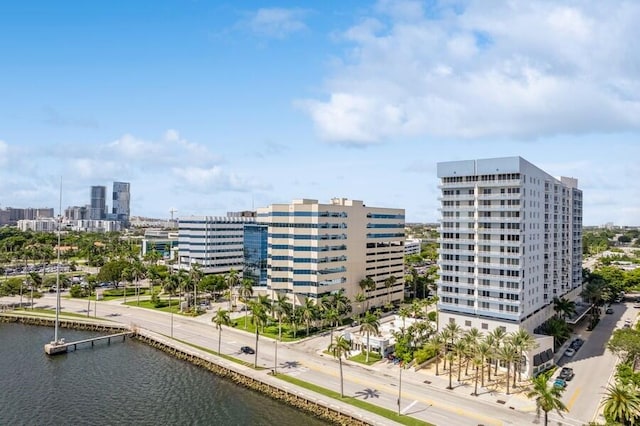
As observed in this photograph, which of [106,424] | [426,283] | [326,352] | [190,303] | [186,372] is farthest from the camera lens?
[426,283]

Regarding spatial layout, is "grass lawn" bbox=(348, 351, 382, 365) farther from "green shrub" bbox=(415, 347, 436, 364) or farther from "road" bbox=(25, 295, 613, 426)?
"green shrub" bbox=(415, 347, 436, 364)

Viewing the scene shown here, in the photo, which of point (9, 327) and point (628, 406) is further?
point (9, 327)

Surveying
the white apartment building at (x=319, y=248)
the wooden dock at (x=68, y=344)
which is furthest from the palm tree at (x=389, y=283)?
the wooden dock at (x=68, y=344)

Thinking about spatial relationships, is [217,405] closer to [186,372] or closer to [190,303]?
[186,372]

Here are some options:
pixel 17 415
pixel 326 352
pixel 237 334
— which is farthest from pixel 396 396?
pixel 17 415

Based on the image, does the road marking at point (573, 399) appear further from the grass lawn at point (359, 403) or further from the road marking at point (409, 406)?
the grass lawn at point (359, 403)

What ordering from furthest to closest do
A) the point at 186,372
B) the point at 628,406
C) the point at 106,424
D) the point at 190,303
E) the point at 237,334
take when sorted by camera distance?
the point at 190,303 → the point at 237,334 → the point at 186,372 → the point at 106,424 → the point at 628,406

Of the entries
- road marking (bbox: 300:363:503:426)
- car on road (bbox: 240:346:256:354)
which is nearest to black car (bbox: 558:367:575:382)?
road marking (bbox: 300:363:503:426)
